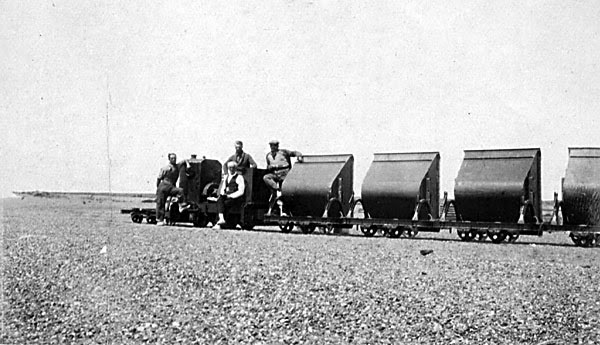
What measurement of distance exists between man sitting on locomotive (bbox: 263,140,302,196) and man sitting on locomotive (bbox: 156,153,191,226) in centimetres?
239

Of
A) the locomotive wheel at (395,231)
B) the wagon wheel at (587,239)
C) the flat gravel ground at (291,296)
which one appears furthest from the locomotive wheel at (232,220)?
the wagon wheel at (587,239)

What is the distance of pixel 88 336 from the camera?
565cm

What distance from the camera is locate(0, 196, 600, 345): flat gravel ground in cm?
567

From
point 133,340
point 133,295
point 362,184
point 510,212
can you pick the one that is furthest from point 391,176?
point 133,340

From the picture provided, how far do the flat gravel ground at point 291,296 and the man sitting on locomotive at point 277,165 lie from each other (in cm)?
643

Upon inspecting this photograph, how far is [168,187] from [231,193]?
2185mm

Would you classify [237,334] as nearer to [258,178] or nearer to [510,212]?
[510,212]

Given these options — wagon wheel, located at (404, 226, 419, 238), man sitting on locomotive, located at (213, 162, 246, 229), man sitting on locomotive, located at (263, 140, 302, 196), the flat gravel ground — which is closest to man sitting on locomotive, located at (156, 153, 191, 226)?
man sitting on locomotive, located at (213, 162, 246, 229)

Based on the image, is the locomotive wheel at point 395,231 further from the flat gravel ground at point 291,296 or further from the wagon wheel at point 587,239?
the flat gravel ground at point 291,296

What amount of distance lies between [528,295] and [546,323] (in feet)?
2.88

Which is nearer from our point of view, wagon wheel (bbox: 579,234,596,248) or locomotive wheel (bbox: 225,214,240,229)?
wagon wheel (bbox: 579,234,596,248)

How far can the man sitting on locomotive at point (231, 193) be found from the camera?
53.2 feet

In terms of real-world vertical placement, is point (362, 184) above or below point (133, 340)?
above

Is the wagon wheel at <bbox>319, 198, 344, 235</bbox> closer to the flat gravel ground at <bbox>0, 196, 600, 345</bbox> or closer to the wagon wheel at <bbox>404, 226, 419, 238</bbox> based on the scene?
the wagon wheel at <bbox>404, 226, 419, 238</bbox>
